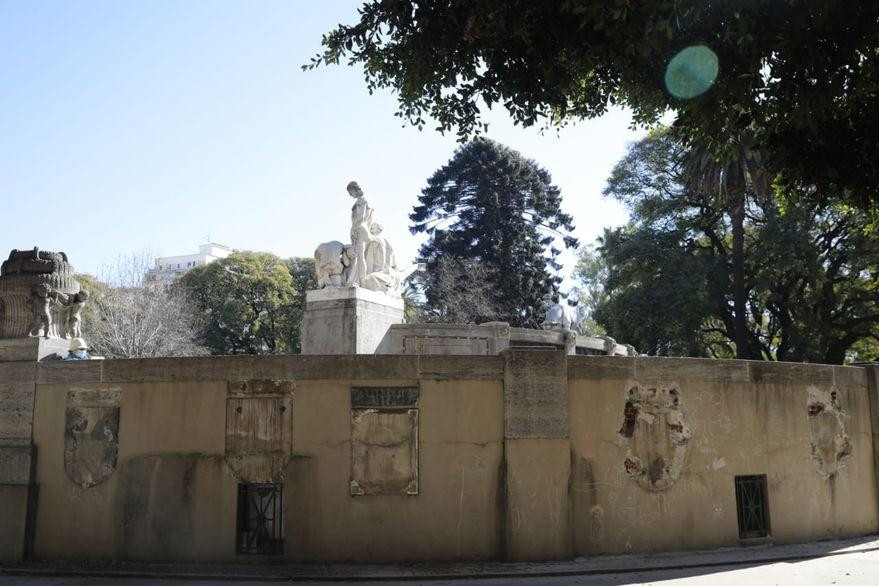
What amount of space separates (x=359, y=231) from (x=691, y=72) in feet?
35.5

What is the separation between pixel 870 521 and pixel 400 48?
9.77m

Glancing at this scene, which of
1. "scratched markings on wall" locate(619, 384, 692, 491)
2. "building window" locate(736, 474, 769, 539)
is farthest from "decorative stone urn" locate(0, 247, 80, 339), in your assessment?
"building window" locate(736, 474, 769, 539)

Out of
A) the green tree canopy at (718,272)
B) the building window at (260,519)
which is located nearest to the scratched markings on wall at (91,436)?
the building window at (260,519)

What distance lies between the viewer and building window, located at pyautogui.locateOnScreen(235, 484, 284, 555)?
987 cm

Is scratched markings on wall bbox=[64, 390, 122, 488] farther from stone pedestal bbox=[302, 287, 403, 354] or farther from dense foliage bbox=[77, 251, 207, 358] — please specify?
dense foliage bbox=[77, 251, 207, 358]

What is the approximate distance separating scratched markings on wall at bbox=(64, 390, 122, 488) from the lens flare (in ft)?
24.3

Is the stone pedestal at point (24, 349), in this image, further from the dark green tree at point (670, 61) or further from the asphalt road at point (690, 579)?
the dark green tree at point (670, 61)

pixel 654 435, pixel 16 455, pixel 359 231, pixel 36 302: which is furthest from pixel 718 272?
pixel 16 455

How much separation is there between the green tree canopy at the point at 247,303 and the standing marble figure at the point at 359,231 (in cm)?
3217

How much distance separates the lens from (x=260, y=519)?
997 cm

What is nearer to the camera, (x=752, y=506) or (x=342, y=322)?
(x=752, y=506)

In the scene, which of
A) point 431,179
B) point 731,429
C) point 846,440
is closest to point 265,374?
point 731,429

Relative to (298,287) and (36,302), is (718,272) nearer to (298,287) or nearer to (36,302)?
(298,287)

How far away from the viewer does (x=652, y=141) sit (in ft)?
120
